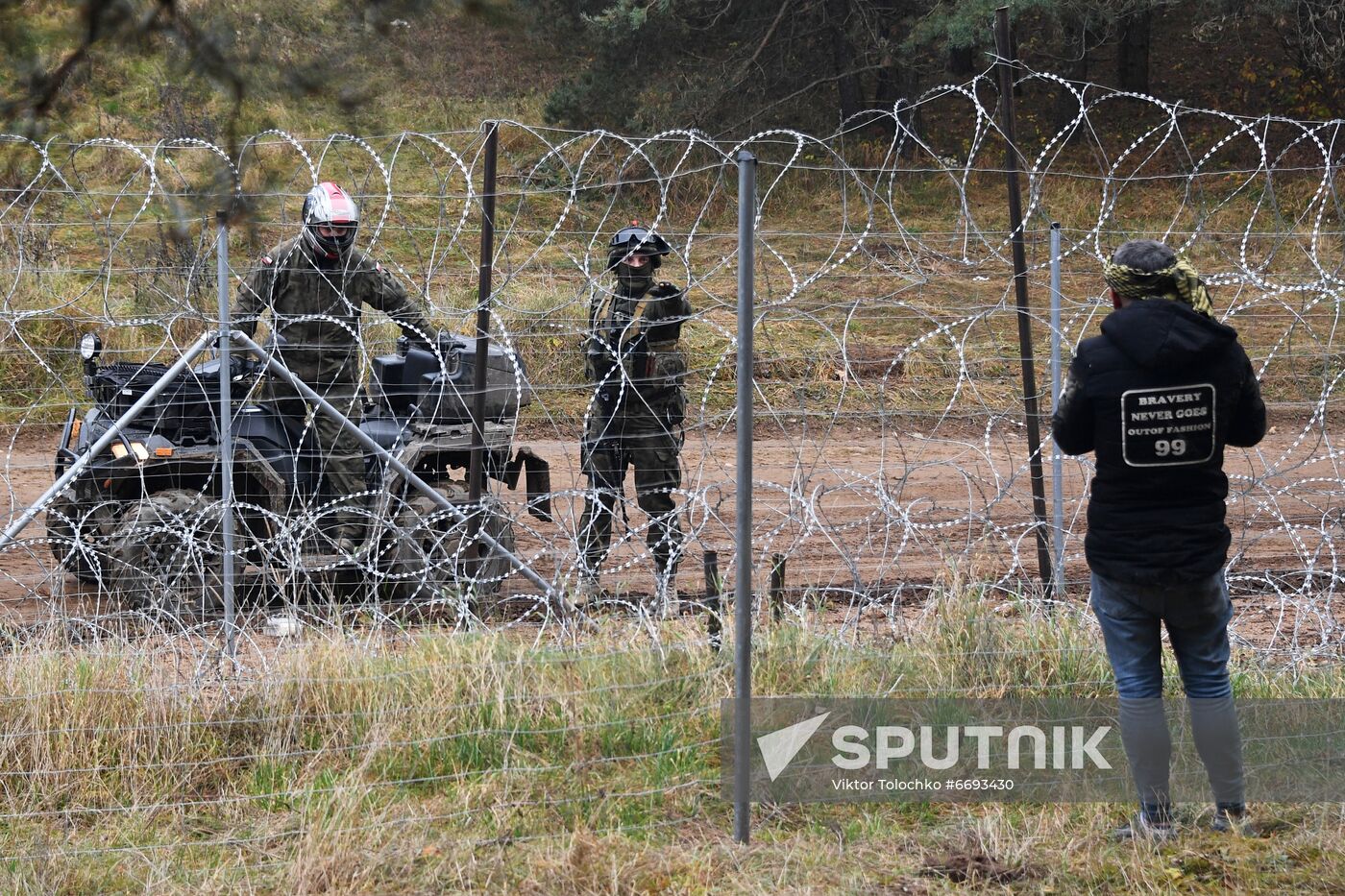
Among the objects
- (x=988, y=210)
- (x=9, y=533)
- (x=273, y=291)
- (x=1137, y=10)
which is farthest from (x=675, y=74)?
(x=9, y=533)

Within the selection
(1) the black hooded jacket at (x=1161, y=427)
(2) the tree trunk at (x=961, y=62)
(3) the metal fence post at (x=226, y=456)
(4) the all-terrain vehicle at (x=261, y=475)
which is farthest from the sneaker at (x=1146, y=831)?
(2) the tree trunk at (x=961, y=62)

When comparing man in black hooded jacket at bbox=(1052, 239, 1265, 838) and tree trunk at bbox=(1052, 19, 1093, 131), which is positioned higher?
tree trunk at bbox=(1052, 19, 1093, 131)

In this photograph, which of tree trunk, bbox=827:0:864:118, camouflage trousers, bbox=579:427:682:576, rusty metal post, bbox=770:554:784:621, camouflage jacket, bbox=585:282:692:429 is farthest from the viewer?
tree trunk, bbox=827:0:864:118

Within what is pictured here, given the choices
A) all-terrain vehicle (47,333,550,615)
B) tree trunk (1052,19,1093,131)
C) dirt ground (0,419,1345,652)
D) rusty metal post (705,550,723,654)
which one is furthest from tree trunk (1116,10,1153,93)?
rusty metal post (705,550,723,654)

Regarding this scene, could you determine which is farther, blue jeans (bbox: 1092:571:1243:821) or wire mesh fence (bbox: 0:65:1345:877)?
wire mesh fence (bbox: 0:65:1345:877)

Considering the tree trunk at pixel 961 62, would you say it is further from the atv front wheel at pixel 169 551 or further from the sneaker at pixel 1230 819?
the sneaker at pixel 1230 819

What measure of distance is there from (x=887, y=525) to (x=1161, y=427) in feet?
5.06

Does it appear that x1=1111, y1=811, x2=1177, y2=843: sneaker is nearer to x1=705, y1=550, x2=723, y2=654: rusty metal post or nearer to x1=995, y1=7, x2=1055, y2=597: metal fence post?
x1=705, y1=550, x2=723, y2=654: rusty metal post

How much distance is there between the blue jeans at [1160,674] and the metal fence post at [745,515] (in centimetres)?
102

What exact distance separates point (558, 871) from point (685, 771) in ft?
2.46

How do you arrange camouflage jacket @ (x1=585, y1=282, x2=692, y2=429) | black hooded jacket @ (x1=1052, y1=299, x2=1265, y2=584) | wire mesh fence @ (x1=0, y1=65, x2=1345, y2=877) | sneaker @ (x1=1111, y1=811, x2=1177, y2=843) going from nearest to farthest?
black hooded jacket @ (x1=1052, y1=299, x2=1265, y2=584), sneaker @ (x1=1111, y1=811, x2=1177, y2=843), wire mesh fence @ (x1=0, y1=65, x2=1345, y2=877), camouflage jacket @ (x1=585, y1=282, x2=692, y2=429)

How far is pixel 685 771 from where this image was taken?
15.1ft

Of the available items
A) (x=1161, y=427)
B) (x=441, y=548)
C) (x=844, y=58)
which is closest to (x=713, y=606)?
(x=441, y=548)

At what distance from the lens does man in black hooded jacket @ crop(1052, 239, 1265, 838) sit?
3865 millimetres
